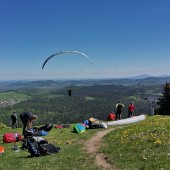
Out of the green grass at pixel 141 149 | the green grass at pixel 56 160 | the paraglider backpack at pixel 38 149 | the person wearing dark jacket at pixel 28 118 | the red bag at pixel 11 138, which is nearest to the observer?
the green grass at pixel 141 149

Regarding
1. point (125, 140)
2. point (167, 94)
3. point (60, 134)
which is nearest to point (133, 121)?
point (60, 134)

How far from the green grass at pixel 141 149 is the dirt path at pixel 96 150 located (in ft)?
1.42

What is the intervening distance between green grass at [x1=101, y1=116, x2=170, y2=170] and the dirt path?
0.43 meters

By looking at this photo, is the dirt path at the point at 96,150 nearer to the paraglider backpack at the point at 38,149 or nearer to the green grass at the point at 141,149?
the green grass at the point at 141,149

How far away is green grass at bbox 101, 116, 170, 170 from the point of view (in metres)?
17.9

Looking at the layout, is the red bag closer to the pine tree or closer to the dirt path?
the dirt path

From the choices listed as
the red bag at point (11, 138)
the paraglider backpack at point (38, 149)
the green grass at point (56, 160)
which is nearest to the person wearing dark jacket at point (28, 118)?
the red bag at point (11, 138)

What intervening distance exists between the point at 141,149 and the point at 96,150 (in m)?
4.46

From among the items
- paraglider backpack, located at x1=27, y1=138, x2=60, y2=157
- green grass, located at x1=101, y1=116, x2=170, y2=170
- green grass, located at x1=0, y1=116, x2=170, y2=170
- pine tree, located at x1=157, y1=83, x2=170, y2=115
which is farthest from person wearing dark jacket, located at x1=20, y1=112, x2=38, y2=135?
pine tree, located at x1=157, y1=83, x2=170, y2=115

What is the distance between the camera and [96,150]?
24234 mm

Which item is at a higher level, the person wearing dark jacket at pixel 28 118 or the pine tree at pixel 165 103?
the person wearing dark jacket at pixel 28 118

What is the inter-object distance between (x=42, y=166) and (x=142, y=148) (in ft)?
23.1

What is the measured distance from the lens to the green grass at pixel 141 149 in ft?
58.7

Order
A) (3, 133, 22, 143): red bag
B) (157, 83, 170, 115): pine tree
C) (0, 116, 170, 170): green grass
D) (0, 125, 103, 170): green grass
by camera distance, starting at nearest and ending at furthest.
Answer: (0, 116, 170, 170): green grass, (0, 125, 103, 170): green grass, (3, 133, 22, 143): red bag, (157, 83, 170, 115): pine tree
